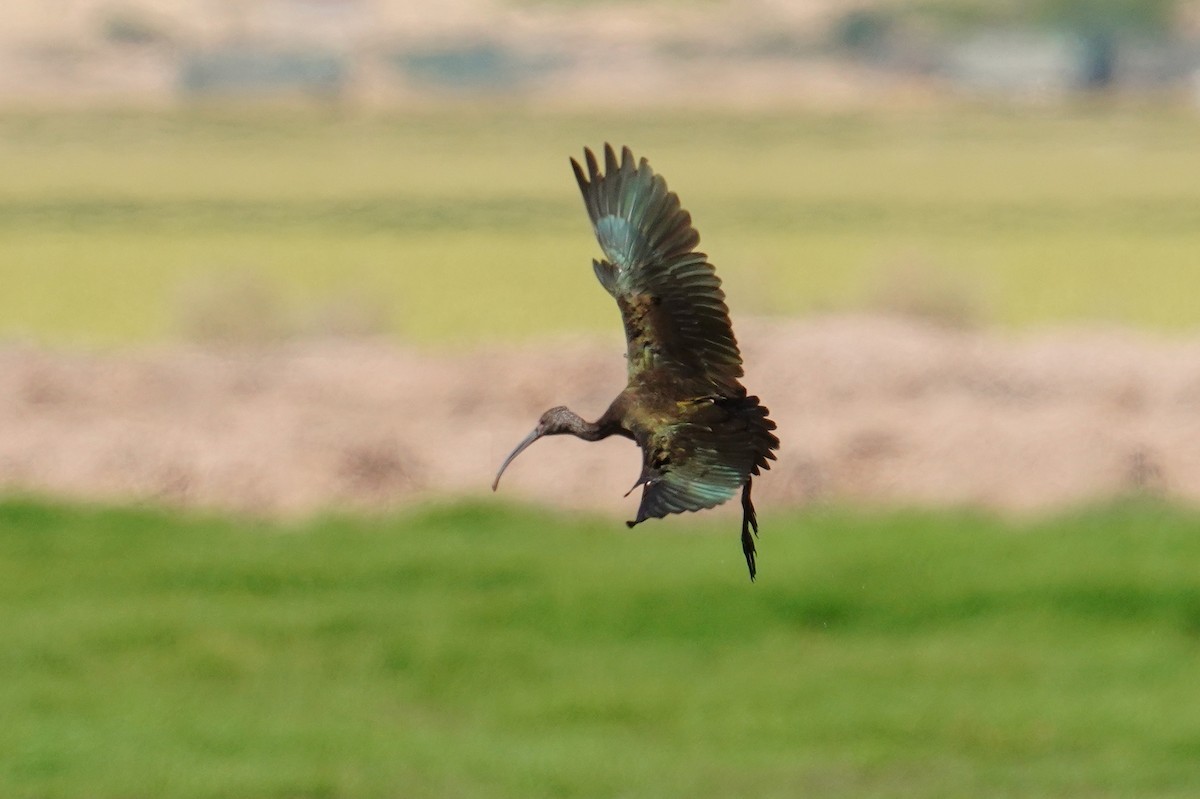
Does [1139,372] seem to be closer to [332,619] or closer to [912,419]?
[912,419]

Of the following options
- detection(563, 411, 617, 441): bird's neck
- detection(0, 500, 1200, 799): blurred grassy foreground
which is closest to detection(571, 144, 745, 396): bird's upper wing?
detection(563, 411, 617, 441): bird's neck

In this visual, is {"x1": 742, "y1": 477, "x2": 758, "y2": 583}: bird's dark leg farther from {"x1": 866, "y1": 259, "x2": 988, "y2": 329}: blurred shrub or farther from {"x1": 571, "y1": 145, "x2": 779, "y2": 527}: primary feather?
{"x1": 866, "y1": 259, "x2": 988, "y2": 329}: blurred shrub

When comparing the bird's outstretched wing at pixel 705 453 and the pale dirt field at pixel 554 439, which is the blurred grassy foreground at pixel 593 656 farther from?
the bird's outstretched wing at pixel 705 453

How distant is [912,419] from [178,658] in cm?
898

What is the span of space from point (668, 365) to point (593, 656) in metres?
12.2

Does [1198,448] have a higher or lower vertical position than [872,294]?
lower

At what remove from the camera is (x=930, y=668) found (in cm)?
1591

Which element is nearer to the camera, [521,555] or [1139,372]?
[521,555]

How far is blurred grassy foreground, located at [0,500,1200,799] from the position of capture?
12727mm

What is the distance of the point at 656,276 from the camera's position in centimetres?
429

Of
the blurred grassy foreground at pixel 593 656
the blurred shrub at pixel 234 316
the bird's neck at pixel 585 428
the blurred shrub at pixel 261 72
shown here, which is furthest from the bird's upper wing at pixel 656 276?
the blurred shrub at pixel 261 72

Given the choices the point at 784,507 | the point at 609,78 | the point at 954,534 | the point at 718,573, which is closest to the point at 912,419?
the point at 784,507

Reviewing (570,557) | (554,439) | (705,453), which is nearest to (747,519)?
(705,453)

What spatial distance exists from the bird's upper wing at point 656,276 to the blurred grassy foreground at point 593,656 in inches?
307
